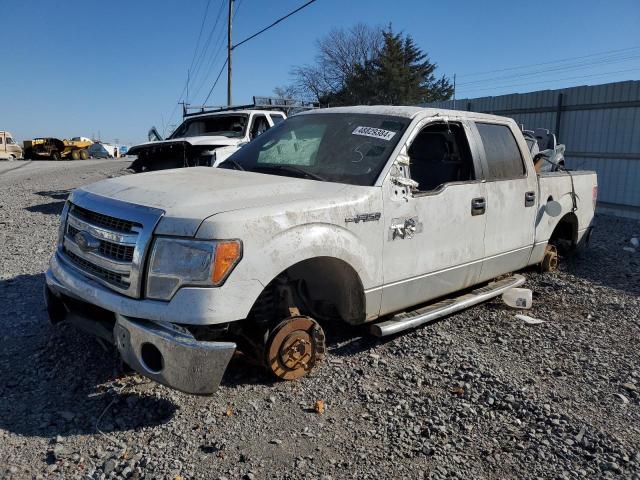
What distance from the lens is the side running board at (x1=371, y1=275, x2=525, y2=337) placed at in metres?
3.68

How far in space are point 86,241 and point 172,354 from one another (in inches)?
38.3

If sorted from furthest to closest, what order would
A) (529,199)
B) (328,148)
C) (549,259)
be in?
(549,259) → (529,199) → (328,148)

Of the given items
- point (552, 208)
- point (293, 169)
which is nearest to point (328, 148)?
point (293, 169)

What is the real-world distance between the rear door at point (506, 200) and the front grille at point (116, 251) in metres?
2.87

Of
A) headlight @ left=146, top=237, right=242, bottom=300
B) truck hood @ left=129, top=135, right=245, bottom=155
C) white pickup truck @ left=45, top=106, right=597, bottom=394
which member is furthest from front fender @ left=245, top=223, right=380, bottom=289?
truck hood @ left=129, top=135, right=245, bottom=155

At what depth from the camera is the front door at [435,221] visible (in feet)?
12.0

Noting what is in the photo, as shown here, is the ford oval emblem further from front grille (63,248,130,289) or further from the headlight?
the headlight

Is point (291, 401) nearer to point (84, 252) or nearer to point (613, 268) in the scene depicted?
point (84, 252)

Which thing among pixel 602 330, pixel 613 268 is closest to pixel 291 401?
pixel 602 330

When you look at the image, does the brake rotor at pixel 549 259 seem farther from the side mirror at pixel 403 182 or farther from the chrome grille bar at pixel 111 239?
the chrome grille bar at pixel 111 239

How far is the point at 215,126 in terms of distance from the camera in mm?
10969

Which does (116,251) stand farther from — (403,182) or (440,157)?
(440,157)

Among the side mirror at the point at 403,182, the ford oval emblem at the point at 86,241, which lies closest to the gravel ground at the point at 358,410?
the ford oval emblem at the point at 86,241

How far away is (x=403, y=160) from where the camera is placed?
3.74 metres
